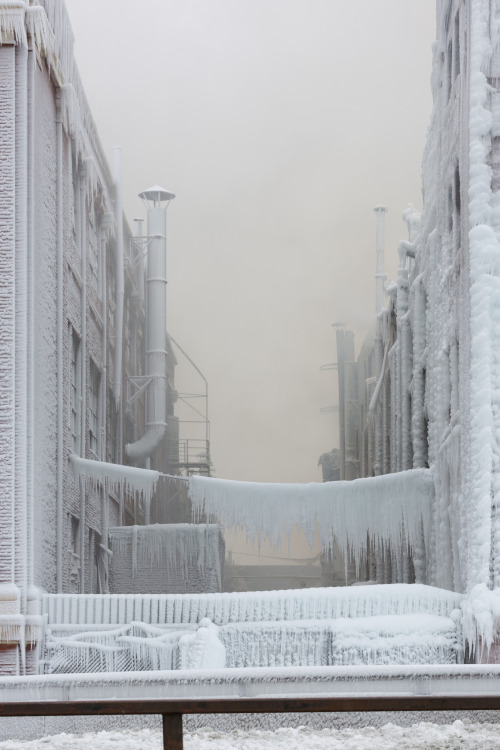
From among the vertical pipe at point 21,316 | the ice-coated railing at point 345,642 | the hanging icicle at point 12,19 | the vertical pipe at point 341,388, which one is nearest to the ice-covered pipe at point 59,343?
the vertical pipe at point 21,316

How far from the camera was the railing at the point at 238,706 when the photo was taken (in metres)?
4.07

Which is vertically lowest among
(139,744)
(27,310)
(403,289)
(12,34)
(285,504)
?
(139,744)

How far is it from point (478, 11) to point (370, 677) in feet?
32.1

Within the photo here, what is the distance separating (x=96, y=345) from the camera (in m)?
20.9

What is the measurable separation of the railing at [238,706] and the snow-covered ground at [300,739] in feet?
10.6

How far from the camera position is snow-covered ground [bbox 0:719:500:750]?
7305 mm

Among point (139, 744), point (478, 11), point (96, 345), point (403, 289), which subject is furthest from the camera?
point (403, 289)

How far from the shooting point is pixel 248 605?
46.9 feet

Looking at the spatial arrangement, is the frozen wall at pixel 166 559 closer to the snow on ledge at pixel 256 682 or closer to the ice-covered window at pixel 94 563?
the ice-covered window at pixel 94 563

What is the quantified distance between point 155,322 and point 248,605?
1467cm

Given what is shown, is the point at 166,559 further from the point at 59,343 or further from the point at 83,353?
the point at 59,343

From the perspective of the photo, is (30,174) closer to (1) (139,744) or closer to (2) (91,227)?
(2) (91,227)

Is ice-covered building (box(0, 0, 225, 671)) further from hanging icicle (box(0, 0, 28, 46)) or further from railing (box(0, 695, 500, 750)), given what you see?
railing (box(0, 695, 500, 750))

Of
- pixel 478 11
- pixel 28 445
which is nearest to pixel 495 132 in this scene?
pixel 478 11
